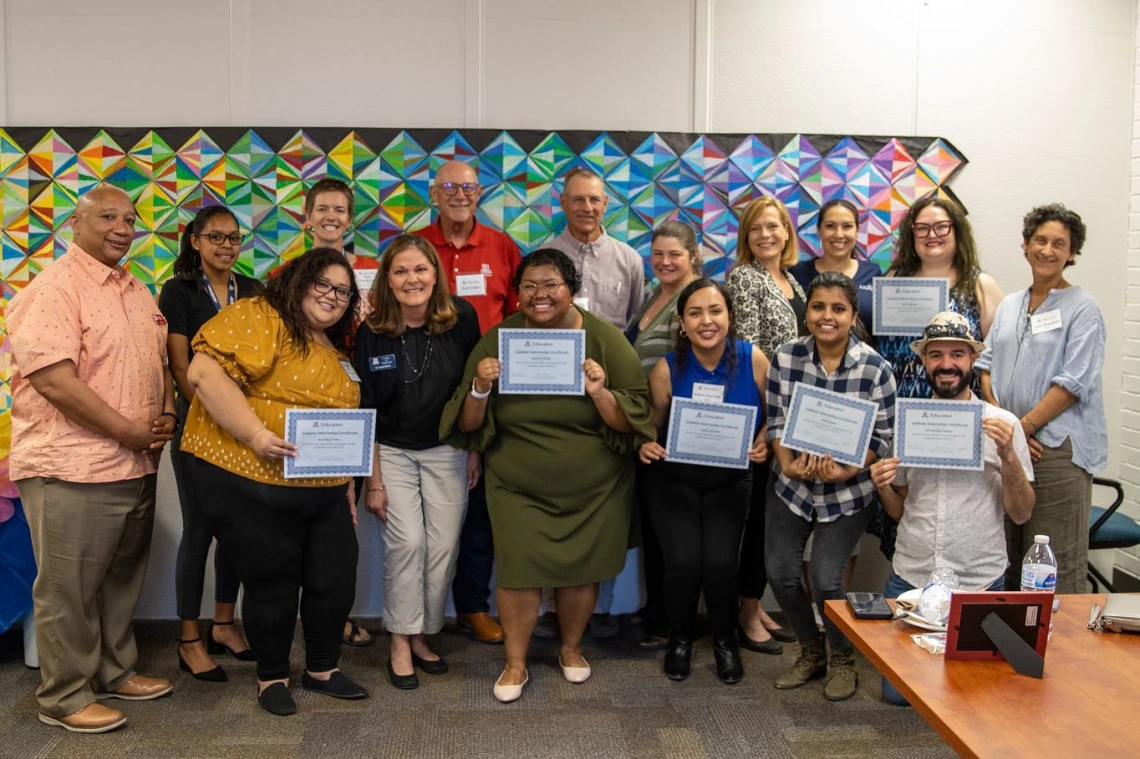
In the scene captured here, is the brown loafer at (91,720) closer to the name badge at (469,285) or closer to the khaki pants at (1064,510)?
the name badge at (469,285)

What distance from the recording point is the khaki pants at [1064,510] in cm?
358

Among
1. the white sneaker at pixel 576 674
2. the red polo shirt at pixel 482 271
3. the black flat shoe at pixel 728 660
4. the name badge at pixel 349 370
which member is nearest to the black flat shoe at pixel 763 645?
the black flat shoe at pixel 728 660

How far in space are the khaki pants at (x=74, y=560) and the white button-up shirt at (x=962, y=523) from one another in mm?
2618

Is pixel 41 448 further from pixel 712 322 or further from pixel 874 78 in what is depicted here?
pixel 874 78

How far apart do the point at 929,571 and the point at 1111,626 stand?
3.23ft

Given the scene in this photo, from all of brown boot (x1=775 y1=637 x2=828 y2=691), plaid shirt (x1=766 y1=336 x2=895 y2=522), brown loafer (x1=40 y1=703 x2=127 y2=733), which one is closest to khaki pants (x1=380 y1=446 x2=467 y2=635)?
brown loafer (x1=40 y1=703 x2=127 y2=733)

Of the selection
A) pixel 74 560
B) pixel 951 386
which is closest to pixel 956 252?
pixel 951 386

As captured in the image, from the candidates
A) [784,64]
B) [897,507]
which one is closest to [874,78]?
[784,64]

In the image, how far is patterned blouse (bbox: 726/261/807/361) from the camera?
3812 millimetres

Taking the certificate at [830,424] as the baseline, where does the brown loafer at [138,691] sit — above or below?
below

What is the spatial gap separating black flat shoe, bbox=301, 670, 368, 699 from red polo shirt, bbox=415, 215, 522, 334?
4.76 feet

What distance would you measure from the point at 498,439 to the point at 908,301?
161 centimetres

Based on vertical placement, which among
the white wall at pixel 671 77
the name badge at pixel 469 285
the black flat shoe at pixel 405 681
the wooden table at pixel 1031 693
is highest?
the white wall at pixel 671 77

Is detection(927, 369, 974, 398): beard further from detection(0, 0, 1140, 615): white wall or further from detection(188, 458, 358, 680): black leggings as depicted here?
detection(188, 458, 358, 680): black leggings
